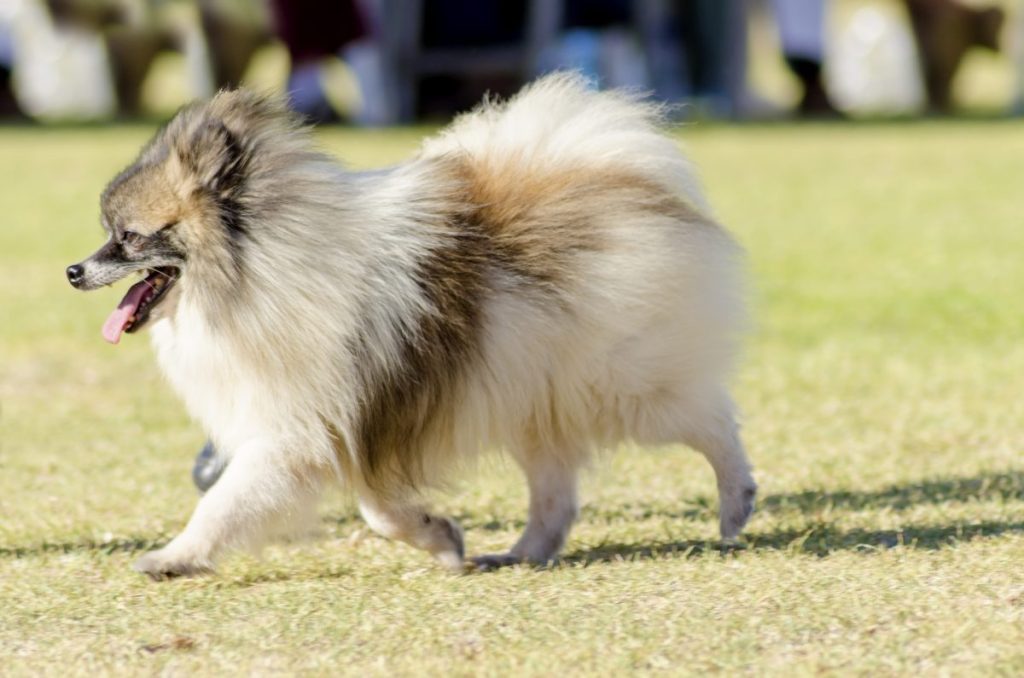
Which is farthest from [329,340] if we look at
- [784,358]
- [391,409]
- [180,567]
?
[784,358]

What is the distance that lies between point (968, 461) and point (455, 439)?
2180mm

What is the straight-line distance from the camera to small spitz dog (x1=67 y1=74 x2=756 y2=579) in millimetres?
4223

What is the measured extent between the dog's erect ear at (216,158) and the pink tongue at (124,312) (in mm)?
323

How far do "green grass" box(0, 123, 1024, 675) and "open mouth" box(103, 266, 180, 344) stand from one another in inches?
26.3

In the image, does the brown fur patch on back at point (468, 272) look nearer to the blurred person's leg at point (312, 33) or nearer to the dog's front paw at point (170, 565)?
the dog's front paw at point (170, 565)

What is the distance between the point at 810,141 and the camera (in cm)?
1764

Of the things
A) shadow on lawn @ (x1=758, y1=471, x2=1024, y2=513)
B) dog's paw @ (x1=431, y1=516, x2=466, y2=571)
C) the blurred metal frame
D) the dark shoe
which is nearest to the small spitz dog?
dog's paw @ (x1=431, y1=516, x2=466, y2=571)

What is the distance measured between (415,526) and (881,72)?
60.2ft

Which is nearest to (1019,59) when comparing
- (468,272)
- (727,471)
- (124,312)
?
(727,471)

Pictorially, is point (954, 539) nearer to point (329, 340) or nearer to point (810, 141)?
point (329, 340)

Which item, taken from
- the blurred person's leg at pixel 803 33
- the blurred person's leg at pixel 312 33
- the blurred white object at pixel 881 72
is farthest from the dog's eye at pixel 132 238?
the blurred white object at pixel 881 72

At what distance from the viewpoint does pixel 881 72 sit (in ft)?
71.1

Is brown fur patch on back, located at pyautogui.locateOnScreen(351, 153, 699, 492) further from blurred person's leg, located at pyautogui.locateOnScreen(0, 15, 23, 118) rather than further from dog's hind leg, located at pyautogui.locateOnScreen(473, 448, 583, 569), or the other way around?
blurred person's leg, located at pyautogui.locateOnScreen(0, 15, 23, 118)

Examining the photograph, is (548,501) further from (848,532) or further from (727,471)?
(848,532)
